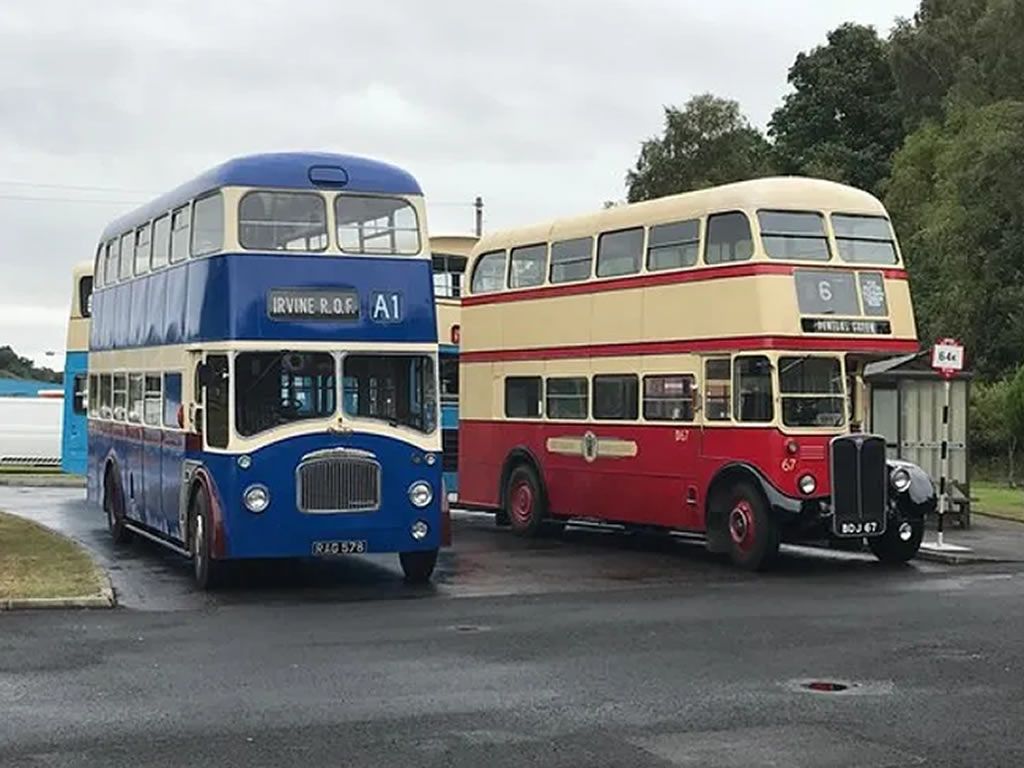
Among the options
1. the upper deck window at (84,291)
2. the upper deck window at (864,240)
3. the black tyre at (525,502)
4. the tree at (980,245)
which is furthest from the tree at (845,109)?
the upper deck window at (864,240)

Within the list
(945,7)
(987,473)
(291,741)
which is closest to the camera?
(291,741)

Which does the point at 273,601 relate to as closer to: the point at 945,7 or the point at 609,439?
the point at 609,439

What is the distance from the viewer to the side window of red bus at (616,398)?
20.5m

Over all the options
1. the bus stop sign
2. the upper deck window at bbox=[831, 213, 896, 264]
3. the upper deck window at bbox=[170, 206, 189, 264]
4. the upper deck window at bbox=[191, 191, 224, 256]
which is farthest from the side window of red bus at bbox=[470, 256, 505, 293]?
the upper deck window at bbox=[191, 191, 224, 256]

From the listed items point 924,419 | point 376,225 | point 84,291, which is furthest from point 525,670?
point 84,291

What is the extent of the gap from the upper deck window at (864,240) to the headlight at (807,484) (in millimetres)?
2613

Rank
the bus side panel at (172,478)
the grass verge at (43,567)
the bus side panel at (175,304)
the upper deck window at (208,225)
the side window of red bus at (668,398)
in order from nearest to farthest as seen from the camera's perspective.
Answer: the grass verge at (43,567)
the upper deck window at (208,225)
the bus side panel at (175,304)
the bus side panel at (172,478)
the side window of red bus at (668,398)

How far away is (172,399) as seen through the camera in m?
17.7

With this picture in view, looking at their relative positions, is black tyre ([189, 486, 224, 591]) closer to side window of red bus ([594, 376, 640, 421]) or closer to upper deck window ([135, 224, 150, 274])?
upper deck window ([135, 224, 150, 274])

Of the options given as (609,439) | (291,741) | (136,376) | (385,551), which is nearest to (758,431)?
(609,439)

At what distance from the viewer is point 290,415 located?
16.0 m

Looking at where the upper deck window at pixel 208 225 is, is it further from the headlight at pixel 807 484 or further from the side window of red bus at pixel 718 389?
the headlight at pixel 807 484

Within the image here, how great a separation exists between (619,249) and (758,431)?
3780mm

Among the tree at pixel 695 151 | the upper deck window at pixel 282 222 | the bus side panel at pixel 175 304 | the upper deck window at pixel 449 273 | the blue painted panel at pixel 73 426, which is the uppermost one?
the tree at pixel 695 151
